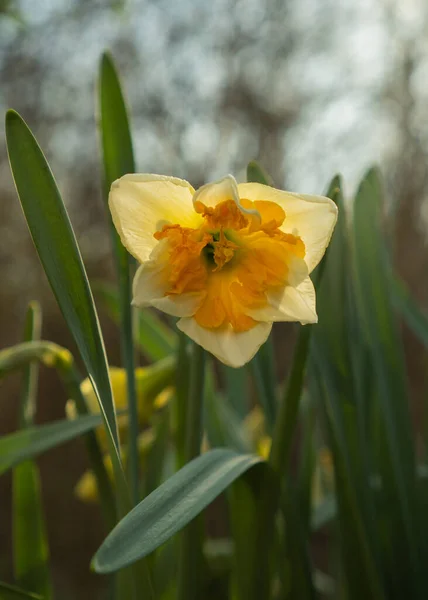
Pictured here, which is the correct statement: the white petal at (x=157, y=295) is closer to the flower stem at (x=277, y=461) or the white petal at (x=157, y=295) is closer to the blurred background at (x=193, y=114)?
the flower stem at (x=277, y=461)

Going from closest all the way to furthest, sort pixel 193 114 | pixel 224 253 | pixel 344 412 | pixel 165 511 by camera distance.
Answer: pixel 165 511 < pixel 224 253 < pixel 344 412 < pixel 193 114

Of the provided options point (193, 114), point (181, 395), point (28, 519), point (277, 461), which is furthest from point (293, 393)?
point (193, 114)

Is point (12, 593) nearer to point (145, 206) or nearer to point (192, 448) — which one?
point (192, 448)

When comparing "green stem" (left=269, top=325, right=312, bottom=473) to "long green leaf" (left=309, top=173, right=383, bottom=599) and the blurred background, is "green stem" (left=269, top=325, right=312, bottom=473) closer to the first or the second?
"long green leaf" (left=309, top=173, right=383, bottom=599)

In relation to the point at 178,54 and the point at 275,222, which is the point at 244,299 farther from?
the point at 178,54

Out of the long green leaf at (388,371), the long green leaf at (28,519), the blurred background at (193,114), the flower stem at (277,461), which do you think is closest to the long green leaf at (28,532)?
the long green leaf at (28,519)

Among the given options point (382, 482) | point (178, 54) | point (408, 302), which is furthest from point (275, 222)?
point (178, 54)

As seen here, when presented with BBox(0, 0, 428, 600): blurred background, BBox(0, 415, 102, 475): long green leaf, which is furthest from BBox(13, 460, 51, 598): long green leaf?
BBox(0, 0, 428, 600): blurred background
